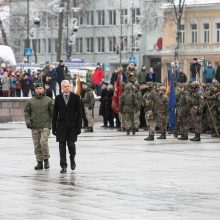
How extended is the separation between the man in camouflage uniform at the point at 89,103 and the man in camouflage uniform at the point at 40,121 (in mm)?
17412

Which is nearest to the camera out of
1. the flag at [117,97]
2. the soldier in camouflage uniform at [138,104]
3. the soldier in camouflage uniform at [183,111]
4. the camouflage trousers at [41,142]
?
the camouflage trousers at [41,142]

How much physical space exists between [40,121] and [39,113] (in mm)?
164

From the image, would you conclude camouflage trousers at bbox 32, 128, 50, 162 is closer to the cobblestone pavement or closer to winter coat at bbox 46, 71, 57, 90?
the cobblestone pavement

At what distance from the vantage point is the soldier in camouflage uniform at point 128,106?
134 feet

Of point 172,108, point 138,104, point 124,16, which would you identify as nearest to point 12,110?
point 138,104

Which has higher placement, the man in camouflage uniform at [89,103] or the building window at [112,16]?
the building window at [112,16]

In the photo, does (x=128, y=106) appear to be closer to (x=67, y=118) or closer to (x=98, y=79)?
(x=67, y=118)

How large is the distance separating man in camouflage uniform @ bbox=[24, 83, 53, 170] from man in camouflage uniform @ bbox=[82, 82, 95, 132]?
17.4 metres

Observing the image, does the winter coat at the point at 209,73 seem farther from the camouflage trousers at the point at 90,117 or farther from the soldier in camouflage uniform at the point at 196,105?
the soldier in camouflage uniform at the point at 196,105

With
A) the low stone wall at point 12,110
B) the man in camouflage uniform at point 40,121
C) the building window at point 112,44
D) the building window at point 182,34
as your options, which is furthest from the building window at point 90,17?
the man in camouflage uniform at point 40,121

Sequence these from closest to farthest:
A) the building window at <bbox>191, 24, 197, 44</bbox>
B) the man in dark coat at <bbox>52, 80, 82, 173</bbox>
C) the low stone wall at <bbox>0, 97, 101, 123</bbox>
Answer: the man in dark coat at <bbox>52, 80, 82, 173</bbox> → the low stone wall at <bbox>0, 97, 101, 123</bbox> → the building window at <bbox>191, 24, 197, 44</bbox>

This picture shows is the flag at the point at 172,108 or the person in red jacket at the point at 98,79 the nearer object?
the flag at the point at 172,108

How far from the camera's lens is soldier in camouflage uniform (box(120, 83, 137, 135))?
40.9m

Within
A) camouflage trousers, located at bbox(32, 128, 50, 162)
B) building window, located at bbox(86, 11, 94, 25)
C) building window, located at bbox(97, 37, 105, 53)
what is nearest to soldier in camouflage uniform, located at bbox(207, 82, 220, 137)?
camouflage trousers, located at bbox(32, 128, 50, 162)
